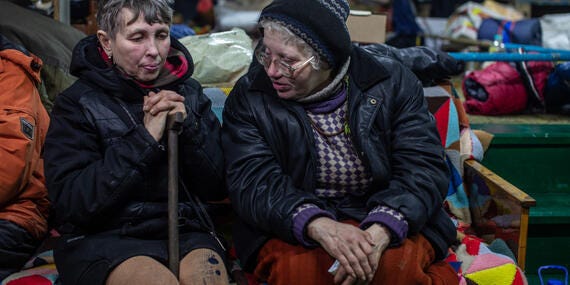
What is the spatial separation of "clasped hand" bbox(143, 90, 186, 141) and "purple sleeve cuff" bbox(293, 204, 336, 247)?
0.50 metres

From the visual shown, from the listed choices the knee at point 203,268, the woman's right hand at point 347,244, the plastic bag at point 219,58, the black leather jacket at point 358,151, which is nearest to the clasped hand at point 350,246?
the woman's right hand at point 347,244

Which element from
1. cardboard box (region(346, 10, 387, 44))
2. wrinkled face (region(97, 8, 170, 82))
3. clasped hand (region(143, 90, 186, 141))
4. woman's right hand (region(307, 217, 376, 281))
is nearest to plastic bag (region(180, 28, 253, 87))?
cardboard box (region(346, 10, 387, 44))

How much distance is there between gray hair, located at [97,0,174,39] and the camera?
217 cm

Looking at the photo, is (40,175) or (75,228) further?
(40,175)

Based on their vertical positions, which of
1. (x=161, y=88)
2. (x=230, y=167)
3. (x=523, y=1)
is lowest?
(x=523, y=1)

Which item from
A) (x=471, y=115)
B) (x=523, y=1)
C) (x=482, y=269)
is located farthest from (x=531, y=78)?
(x=523, y=1)

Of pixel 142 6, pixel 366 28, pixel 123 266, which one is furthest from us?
pixel 366 28

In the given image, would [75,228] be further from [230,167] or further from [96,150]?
[230,167]

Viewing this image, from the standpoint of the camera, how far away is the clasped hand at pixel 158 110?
6.97 ft

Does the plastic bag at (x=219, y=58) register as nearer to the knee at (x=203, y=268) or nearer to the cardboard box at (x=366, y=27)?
the cardboard box at (x=366, y=27)

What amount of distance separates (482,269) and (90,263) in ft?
4.59

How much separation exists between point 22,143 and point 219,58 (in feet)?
3.72

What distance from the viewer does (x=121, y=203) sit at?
2209 millimetres

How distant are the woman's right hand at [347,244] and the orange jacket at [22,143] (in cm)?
107
